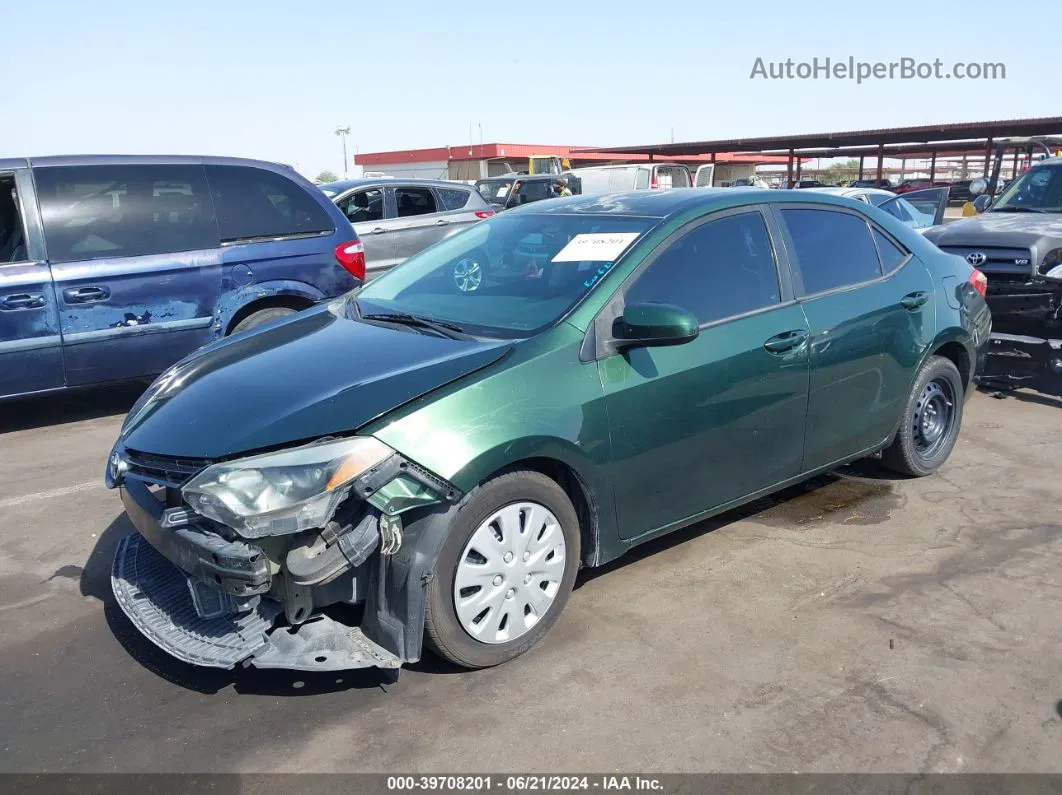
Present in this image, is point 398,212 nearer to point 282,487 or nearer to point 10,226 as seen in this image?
point 10,226

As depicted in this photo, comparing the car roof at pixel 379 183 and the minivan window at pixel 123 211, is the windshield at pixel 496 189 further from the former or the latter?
the minivan window at pixel 123 211

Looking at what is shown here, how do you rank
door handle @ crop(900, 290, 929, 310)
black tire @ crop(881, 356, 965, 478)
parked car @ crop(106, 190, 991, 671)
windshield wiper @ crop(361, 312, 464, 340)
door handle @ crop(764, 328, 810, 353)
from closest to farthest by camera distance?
parked car @ crop(106, 190, 991, 671) → windshield wiper @ crop(361, 312, 464, 340) → door handle @ crop(764, 328, 810, 353) → door handle @ crop(900, 290, 929, 310) → black tire @ crop(881, 356, 965, 478)

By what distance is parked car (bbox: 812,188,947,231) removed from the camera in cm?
1186

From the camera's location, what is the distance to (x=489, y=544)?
10.3 feet

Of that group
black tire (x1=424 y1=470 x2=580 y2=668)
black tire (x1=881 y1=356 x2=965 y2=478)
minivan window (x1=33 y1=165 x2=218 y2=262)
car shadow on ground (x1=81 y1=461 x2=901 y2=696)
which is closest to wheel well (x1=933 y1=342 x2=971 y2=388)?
black tire (x1=881 y1=356 x2=965 y2=478)

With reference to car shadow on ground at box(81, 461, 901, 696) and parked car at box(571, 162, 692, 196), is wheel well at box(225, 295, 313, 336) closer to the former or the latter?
car shadow on ground at box(81, 461, 901, 696)

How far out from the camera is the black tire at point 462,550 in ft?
9.88

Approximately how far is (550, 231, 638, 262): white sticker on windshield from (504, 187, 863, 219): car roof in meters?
0.21

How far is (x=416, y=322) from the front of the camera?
384 centimetres

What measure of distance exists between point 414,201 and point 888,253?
7035mm

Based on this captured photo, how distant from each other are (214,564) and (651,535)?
1.77 metres

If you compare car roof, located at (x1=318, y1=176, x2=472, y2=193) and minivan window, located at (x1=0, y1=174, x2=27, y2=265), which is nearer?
minivan window, located at (x1=0, y1=174, x2=27, y2=265)

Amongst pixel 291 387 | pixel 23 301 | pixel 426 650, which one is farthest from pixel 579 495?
pixel 23 301

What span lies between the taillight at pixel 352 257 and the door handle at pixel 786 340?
415 centimetres
